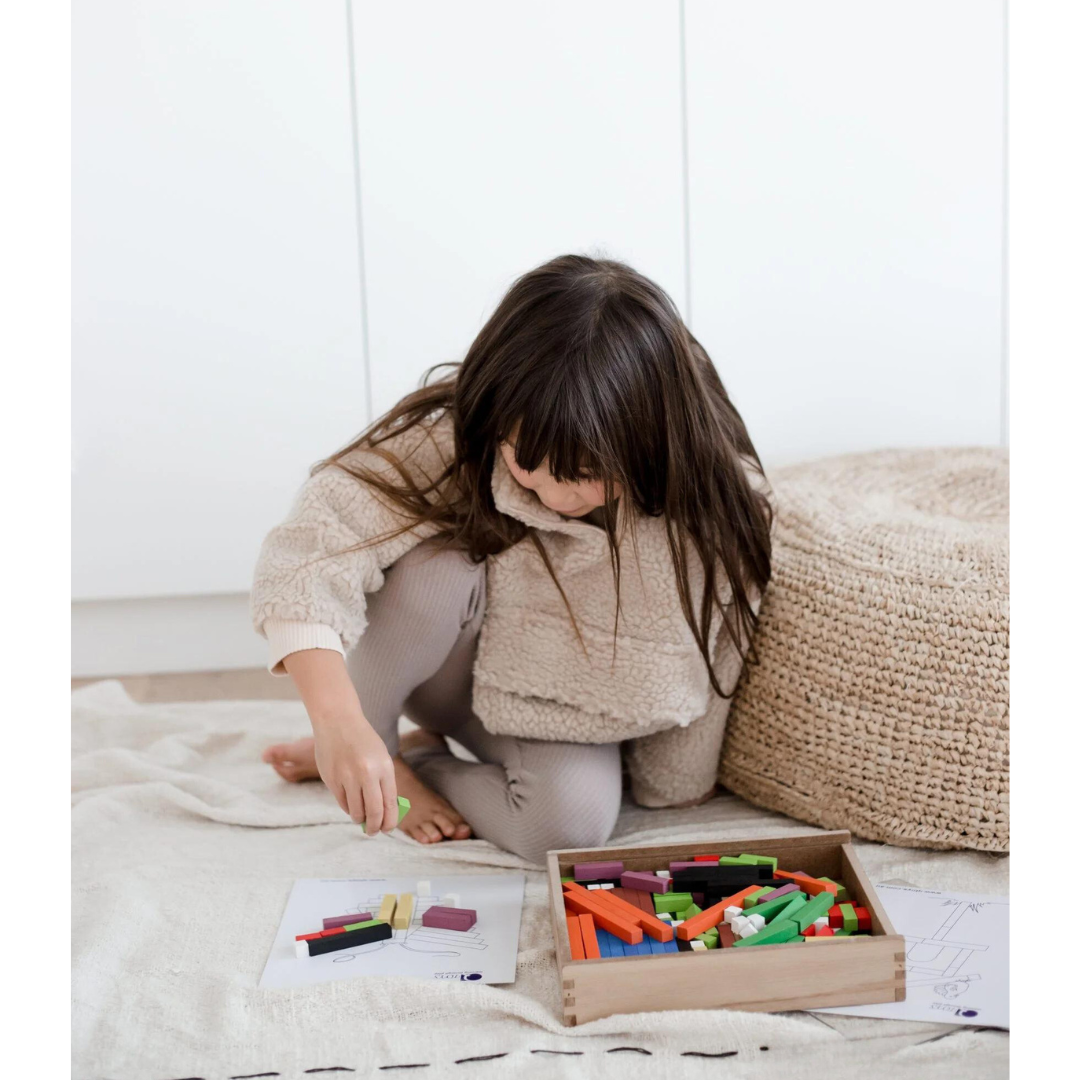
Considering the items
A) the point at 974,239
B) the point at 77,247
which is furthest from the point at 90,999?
the point at 974,239

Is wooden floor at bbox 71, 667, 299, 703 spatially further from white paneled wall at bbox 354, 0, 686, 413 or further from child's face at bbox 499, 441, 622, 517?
child's face at bbox 499, 441, 622, 517

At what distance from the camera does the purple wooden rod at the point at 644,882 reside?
872mm

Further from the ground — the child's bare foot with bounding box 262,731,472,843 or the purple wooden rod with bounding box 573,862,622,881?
the purple wooden rod with bounding box 573,862,622,881

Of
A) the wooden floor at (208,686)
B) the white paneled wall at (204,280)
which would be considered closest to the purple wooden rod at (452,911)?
the wooden floor at (208,686)

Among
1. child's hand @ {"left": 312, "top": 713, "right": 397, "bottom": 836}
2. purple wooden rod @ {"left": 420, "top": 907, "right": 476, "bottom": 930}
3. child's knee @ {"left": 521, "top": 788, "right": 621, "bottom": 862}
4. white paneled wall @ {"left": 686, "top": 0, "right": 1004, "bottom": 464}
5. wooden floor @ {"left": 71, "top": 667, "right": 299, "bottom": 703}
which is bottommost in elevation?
wooden floor @ {"left": 71, "top": 667, "right": 299, "bottom": 703}

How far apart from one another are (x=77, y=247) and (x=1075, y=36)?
4.70 ft

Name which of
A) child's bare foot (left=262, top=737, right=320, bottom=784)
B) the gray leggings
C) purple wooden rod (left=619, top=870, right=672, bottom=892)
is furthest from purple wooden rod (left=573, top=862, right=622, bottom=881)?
child's bare foot (left=262, top=737, right=320, bottom=784)

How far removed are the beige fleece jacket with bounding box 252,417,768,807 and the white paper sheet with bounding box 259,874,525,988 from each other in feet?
0.51

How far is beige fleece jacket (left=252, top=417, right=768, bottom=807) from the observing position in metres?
0.96

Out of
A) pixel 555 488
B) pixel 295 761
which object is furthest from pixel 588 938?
pixel 295 761

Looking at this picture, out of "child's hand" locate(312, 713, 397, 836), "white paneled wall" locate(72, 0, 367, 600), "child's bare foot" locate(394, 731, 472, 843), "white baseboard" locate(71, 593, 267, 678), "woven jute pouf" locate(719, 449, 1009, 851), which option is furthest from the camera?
"white baseboard" locate(71, 593, 267, 678)

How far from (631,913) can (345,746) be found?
0.80 ft

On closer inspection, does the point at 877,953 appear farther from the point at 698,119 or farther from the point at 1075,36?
the point at 698,119

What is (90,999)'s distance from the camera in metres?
0.80
